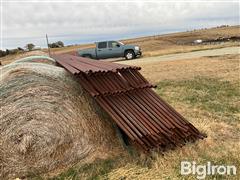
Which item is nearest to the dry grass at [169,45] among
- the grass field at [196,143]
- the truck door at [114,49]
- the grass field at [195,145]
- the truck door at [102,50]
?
the truck door at [114,49]

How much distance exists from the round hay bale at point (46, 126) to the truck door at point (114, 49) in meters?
21.6

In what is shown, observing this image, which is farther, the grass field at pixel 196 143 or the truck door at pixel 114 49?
the truck door at pixel 114 49

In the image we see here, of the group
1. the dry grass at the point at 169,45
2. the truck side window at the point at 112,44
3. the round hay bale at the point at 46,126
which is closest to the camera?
the round hay bale at the point at 46,126

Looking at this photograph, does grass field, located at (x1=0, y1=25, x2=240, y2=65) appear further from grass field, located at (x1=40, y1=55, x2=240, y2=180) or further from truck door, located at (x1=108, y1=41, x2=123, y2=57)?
grass field, located at (x1=40, y1=55, x2=240, y2=180)

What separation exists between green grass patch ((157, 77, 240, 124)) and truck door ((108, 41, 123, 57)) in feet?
47.8

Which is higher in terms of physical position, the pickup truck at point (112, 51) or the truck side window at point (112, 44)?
the truck side window at point (112, 44)

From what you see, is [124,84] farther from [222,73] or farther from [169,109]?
[222,73]

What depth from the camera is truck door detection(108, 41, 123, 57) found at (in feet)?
88.7

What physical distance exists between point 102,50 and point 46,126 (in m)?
22.2

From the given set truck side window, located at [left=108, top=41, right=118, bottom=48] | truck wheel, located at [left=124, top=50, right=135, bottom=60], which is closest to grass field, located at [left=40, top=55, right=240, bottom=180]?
truck wheel, located at [left=124, top=50, right=135, bottom=60]

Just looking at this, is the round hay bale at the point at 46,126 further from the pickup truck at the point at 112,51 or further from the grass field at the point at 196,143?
the pickup truck at the point at 112,51

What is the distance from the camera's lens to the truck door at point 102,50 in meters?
27.0

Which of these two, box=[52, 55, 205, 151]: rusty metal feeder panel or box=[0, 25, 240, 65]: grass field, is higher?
box=[52, 55, 205, 151]: rusty metal feeder panel

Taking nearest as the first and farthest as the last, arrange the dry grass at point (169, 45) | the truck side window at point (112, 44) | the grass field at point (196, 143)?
the grass field at point (196, 143) → the truck side window at point (112, 44) → the dry grass at point (169, 45)
